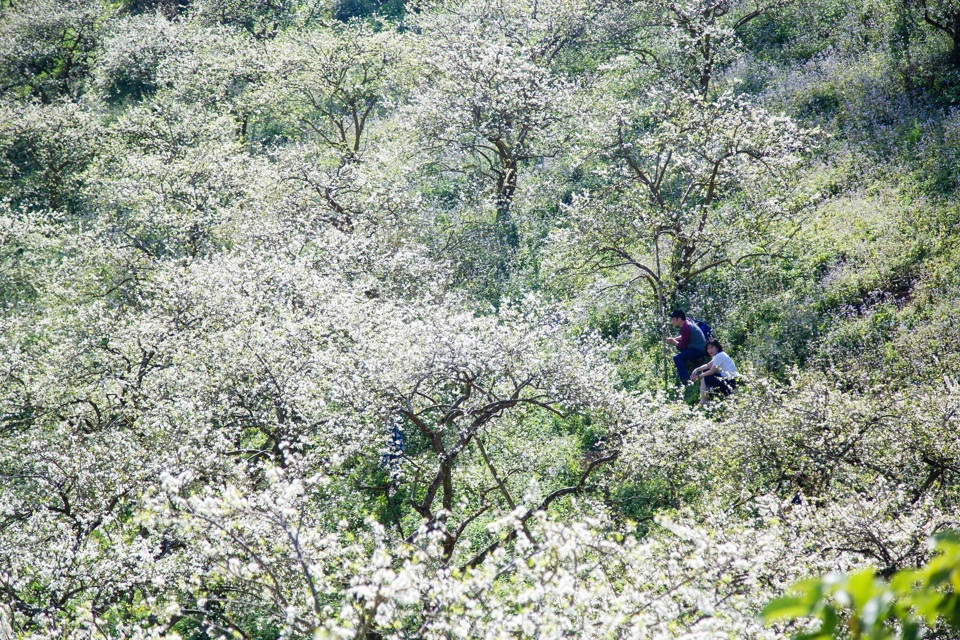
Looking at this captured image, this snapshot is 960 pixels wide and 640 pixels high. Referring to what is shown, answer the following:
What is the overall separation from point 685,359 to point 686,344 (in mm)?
Result: 367

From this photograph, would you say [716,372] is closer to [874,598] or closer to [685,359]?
[685,359]

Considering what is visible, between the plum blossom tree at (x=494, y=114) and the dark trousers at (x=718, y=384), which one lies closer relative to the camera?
the dark trousers at (x=718, y=384)

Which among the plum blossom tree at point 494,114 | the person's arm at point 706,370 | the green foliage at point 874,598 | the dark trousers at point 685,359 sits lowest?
the dark trousers at point 685,359

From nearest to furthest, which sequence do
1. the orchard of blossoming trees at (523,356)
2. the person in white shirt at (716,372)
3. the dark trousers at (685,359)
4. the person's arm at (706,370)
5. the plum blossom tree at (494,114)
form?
the orchard of blossoming trees at (523,356)
the person in white shirt at (716,372)
the person's arm at (706,370)
the dark trousers at (685,359)
the plum blossom tree at (494,114)

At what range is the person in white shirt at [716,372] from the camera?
15.5m

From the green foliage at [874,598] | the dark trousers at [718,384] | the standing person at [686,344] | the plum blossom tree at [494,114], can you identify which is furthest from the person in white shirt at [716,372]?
the green foliage at [874,598]

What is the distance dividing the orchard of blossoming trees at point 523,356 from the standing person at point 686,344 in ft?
2.08

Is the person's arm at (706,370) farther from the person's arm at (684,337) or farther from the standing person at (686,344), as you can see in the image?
the person's arm at (684,337)

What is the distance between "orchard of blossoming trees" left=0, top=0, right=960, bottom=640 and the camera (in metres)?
8.66

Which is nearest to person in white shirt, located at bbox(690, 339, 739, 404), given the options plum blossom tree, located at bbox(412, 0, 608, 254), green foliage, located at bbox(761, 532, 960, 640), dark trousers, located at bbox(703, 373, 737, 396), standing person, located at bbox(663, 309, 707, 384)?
dark trousers, located at bbox(703, 373, 737, 396)

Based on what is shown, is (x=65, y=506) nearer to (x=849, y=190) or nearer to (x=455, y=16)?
(x=849, y=190)

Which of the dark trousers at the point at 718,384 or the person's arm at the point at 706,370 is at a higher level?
the person's arm at the point at 706,370

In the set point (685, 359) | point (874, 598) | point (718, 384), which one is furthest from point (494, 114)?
point (874, 598)

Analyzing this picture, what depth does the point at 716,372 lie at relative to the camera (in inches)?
622
